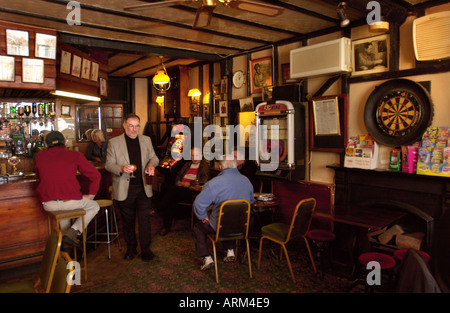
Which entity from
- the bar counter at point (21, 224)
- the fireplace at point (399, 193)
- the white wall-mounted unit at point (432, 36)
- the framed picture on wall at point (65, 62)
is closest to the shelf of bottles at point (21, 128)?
the framed picture on wall at point (65, 62)

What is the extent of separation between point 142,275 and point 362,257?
7.91 feet

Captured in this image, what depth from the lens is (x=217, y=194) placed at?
3.74 metres

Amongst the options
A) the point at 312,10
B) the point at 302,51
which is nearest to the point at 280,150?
the point at 302,51

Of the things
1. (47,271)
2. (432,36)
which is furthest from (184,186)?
(432,36)

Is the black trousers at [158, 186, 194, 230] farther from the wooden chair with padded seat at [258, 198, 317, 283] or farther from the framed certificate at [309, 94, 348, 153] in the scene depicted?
the framed certificate at [309, 94, 348, 153]

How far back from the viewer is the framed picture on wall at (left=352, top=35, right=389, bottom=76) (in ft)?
12.7

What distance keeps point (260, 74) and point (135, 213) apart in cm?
305

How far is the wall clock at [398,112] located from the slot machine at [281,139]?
951 mm

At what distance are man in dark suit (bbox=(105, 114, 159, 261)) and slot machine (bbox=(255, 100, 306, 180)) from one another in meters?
1.67

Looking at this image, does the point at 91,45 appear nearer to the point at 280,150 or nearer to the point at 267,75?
the point at 267,75

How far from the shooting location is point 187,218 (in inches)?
245

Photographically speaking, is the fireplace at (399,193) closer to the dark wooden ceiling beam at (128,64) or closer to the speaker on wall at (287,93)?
the speaker on wall at (287,93)

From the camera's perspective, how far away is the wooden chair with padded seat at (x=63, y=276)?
1.84m

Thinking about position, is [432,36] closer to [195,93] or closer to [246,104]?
[246,104]
